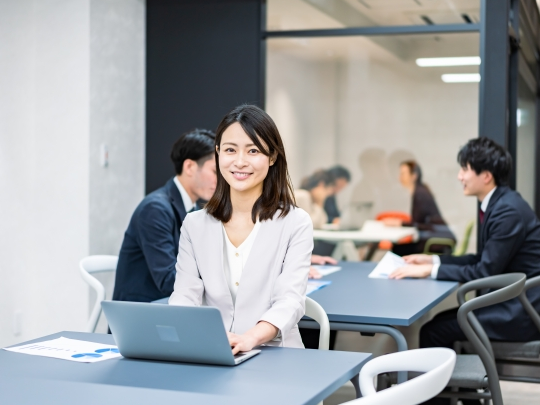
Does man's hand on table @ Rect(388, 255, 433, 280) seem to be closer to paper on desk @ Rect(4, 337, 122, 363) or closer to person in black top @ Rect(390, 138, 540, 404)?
person in black top @ Rect(390, 138, 540, 404)

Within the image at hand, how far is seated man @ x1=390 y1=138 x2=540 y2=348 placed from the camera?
3.25m

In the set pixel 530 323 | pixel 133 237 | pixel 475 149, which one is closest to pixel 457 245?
pixel 475 149

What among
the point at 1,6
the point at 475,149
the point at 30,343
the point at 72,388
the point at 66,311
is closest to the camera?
the point at 72,388

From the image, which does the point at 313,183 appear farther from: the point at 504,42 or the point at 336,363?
the point at 336,363

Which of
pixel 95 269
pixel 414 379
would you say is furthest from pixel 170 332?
pixel 95 269

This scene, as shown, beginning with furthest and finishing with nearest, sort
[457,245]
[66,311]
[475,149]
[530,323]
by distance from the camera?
[457,245] < [66,311] < [475,149] < [530,323]

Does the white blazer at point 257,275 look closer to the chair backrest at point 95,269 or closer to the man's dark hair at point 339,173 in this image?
the chair backrest at point 95,269

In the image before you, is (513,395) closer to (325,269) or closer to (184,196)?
(325,269)

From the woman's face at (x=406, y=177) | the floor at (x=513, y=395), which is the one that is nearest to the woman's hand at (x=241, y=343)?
the floor at (x=513, y=395)

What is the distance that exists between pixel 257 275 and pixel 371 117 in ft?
17.9

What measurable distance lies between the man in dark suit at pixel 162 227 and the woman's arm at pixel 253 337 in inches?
48.4

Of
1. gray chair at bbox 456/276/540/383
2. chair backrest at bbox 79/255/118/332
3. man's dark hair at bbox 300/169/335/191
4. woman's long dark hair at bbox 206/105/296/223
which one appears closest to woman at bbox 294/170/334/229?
man's dark hair at bbox 300/169/335/191

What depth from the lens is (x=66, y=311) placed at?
189 inches

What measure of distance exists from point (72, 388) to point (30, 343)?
1.75 ft
